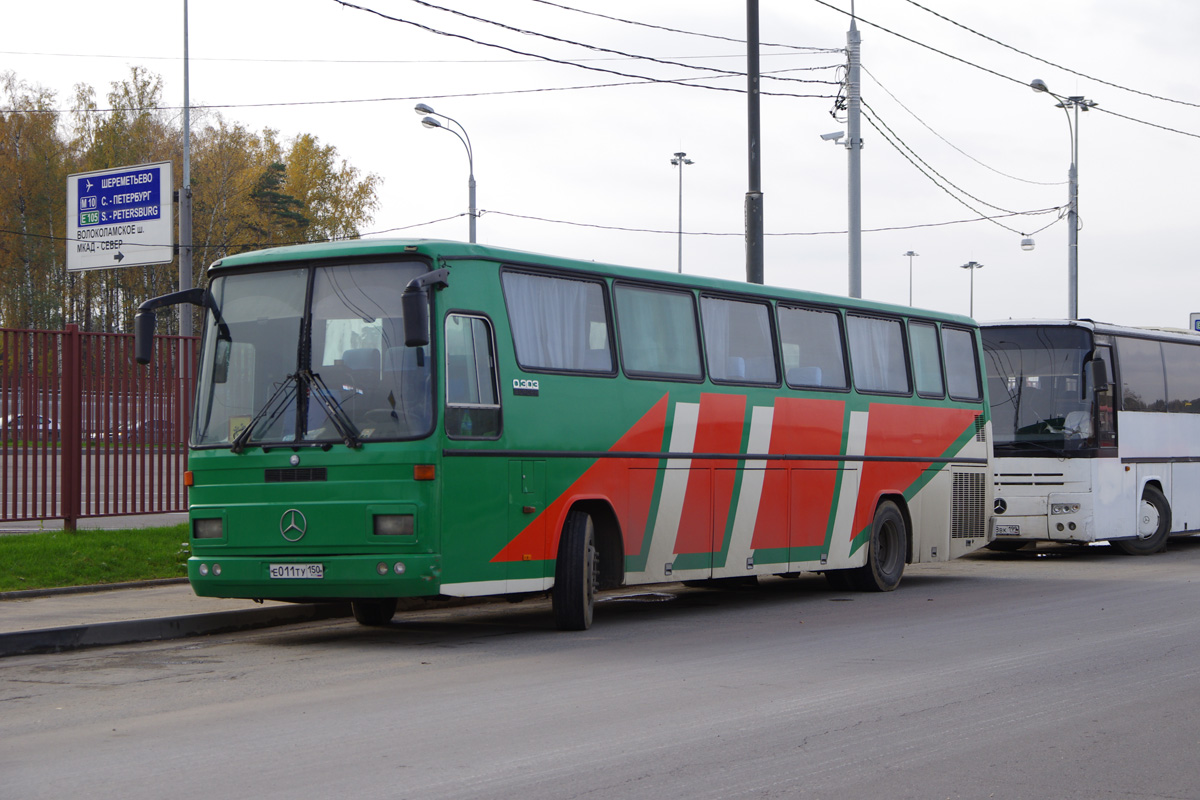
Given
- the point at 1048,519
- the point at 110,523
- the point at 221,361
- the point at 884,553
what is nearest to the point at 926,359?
the point at 884,553

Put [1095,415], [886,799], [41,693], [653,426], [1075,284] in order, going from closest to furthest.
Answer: [886,799], [41,693], [653,426], [1095,415], [1075,284]

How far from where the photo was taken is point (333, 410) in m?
10.7

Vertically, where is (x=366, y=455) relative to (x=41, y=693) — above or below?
above

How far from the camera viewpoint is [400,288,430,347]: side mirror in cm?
984

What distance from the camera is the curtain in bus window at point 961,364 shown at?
1733 cm

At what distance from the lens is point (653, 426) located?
41.7 ft

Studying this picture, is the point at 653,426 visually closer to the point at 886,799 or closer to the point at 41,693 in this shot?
the point at 41,693

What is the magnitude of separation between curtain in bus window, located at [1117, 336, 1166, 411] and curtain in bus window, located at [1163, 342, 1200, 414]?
206 millimetres

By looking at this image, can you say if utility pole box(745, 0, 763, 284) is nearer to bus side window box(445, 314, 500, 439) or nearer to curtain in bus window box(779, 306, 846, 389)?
curtain in bus window box(779, 306, 846, 389)

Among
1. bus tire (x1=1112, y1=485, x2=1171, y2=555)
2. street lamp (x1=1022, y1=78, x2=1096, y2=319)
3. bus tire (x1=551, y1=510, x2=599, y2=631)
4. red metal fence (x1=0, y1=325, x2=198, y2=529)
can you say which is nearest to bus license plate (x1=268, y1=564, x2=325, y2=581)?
bus tire (x1=551, y1=510, x2=599, y2=631)

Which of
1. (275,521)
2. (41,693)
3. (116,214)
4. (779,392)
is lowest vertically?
(41,693)

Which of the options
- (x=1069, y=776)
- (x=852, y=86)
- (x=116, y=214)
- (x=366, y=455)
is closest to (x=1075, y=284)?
(x=852, y=86)

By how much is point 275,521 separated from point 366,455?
904 mm

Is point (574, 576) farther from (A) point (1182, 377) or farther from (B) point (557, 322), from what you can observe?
(A) point (1182, 377)
